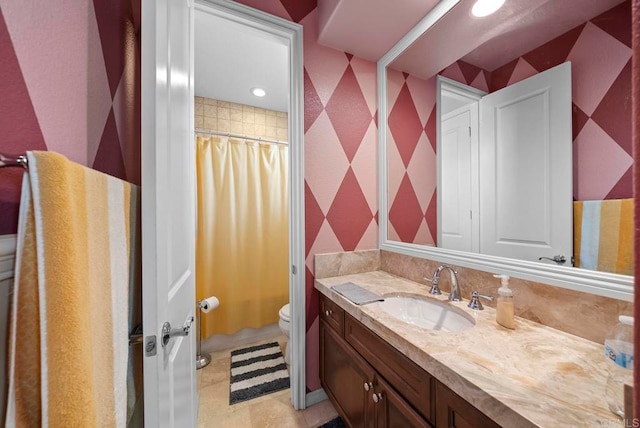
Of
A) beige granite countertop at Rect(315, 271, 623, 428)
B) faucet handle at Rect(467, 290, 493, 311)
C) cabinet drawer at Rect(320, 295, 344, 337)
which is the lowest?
cabinet drawer at Rect(320, 295, 344, 337)

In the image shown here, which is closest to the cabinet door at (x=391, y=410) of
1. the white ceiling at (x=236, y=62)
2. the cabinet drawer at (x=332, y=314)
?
the cabinet drawer at (x=332, y=314)

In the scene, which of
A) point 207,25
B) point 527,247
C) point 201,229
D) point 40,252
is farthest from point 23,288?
point 201,229

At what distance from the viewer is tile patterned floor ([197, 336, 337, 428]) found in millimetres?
1362

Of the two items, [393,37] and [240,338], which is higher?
[393,37]

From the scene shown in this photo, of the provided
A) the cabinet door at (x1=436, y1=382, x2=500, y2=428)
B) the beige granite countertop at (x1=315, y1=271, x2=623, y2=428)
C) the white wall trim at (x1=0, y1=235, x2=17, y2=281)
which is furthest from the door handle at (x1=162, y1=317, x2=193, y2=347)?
the cabinet door at (x1=436, y1=382, x2=500, y2=428)

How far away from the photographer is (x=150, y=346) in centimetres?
55

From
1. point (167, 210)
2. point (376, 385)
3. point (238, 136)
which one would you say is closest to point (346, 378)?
point (376, 385)

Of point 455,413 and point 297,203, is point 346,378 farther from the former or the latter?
point 297,203

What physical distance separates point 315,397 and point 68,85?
5.98 feet

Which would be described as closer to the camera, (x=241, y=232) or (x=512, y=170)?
(x=512, y=170)

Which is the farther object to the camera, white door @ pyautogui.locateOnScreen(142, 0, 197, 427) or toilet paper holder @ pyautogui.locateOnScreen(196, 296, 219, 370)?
toilet paper holder @ pyautogui.locateOnScreen(196, 296, 219, 370)

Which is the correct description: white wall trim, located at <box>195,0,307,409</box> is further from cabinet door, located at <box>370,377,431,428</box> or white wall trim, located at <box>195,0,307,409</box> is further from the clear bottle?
the clear bottle

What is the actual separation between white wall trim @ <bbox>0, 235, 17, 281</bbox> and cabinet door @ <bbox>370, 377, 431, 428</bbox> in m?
1.04

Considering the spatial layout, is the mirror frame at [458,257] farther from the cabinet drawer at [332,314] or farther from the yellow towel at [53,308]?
the yellow towel at [53,308]
